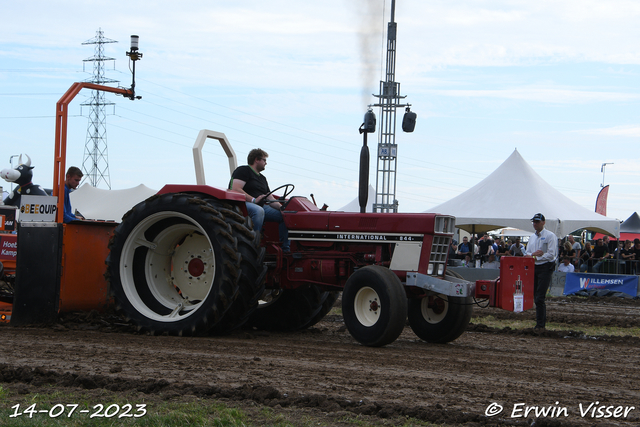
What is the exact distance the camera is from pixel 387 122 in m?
16.2

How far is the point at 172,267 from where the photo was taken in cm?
813

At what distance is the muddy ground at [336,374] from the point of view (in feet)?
13.8

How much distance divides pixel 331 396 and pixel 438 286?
302 cm

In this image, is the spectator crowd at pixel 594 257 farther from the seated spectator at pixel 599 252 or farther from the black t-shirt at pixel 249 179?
the black t-shirt at pixel 249 179

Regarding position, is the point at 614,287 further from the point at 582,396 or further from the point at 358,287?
the point at 582,396

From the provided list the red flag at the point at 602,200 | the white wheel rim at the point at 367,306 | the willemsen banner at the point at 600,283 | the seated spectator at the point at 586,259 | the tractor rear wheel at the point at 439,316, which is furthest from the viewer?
the red flag at the point at 602,200

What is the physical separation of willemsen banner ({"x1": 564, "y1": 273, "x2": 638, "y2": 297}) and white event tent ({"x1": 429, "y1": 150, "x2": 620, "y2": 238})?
1.93 meters

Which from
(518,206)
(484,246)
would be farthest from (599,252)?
(484,246)

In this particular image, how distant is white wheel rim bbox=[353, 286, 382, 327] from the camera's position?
721cm

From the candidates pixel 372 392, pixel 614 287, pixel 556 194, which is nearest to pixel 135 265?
pixel 372 392

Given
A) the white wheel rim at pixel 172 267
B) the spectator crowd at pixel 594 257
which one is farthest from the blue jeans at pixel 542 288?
the spectator crowd at pixel 594 257

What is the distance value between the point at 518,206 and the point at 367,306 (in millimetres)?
14839

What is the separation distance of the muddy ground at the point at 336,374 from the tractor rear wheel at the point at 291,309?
0.57 metres

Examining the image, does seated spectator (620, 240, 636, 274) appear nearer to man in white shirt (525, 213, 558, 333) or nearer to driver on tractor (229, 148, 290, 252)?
man in white shirt (525, 213, 558, 333)
